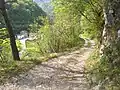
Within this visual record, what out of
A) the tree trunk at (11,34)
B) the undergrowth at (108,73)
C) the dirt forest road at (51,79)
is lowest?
the dirt forest road at (51,79)

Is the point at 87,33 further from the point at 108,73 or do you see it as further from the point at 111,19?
the point at 108,73

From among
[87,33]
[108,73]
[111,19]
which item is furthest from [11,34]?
[87,33]

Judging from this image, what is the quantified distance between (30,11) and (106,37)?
4132 cm

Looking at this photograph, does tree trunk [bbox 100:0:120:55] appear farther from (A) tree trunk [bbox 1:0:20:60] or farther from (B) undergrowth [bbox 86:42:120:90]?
(A) tree trunk [bbox 1:0:20:60]

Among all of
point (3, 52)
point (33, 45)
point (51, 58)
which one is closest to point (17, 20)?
point (33, 45)

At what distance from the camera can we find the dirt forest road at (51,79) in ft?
34.9

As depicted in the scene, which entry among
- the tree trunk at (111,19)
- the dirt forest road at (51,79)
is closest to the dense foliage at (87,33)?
the tree trunk at (111,19)

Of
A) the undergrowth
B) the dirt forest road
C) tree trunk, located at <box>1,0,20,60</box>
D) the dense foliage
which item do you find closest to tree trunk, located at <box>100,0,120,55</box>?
the dense foliage

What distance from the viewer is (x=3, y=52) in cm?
2003

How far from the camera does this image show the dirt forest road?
34.9ft

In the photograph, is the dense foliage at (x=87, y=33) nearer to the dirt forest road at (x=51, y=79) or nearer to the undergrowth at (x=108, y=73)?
the undergrowth at (x=108, y=73)

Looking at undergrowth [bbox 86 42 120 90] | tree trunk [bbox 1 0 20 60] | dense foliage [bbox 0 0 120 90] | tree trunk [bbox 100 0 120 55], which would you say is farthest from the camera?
tree trunk [bbox 1 0 20 60]

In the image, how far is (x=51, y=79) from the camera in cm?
1178

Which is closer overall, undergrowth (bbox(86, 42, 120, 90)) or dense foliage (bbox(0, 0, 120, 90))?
undergrowth (bbox(86, 42, 120, 90))
